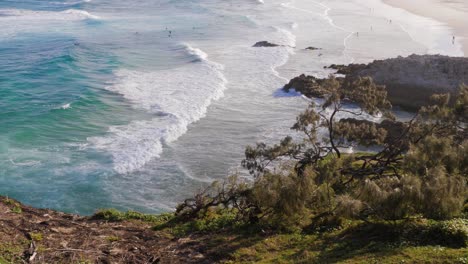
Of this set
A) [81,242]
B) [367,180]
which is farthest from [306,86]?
[81,242]

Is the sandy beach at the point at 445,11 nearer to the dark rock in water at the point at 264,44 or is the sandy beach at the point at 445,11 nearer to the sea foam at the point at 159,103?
the dark rock in water at the point at 264,44

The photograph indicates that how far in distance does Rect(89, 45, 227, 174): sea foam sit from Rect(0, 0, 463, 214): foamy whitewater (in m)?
0.11

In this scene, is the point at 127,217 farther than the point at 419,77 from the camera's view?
No

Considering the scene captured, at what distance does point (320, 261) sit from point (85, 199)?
43.2 ft

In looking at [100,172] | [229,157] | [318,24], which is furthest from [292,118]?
[318,24]

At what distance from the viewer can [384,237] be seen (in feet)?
47.3

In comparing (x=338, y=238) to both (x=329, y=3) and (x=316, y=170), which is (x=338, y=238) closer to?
(x=316, y=170)

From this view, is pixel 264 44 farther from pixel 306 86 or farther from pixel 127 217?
pixel 127 217

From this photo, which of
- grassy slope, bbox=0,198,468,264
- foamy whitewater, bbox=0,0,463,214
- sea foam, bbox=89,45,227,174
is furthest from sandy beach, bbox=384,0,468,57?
grassy slope, bbox=0,198,468,264

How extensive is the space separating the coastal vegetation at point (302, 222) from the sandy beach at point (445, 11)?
46.1 metres

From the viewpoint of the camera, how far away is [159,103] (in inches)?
1454

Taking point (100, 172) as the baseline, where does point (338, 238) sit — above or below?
above

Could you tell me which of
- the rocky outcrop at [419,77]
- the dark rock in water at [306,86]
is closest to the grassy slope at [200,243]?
the dark rock in water at [306,86]

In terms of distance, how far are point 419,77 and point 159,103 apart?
63.8 ft
